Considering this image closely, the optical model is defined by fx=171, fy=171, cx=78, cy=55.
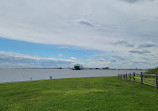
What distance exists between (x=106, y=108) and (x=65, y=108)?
87.0 inches

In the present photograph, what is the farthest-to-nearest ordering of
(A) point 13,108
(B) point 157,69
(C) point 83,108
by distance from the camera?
(B) point 157,69 → (A) point 13,108 → (C) point 83,108

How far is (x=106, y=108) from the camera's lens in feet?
29.6

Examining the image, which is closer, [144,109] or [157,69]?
[144,109]

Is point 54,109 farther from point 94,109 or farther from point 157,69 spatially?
point 157,69

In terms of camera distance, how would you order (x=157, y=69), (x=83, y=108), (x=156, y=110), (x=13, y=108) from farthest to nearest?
1. (x=157, y=69)
2. (x=13, y=108)
3. (x=83, y=108)
4. (x=156, y=110)

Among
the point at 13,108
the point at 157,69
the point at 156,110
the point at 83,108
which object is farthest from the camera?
the point at 157,69

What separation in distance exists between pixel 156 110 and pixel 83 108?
12.0 ft

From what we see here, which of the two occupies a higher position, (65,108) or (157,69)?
(157,69)

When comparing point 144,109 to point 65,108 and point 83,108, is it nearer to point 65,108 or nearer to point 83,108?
point 83,108

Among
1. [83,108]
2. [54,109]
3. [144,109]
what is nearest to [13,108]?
[54,109]

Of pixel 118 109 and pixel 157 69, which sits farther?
pixel 157 69

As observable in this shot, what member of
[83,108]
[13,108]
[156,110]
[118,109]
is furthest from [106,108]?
[13,108]

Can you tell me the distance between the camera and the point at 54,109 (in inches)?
362

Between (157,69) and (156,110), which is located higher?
(157,69)
